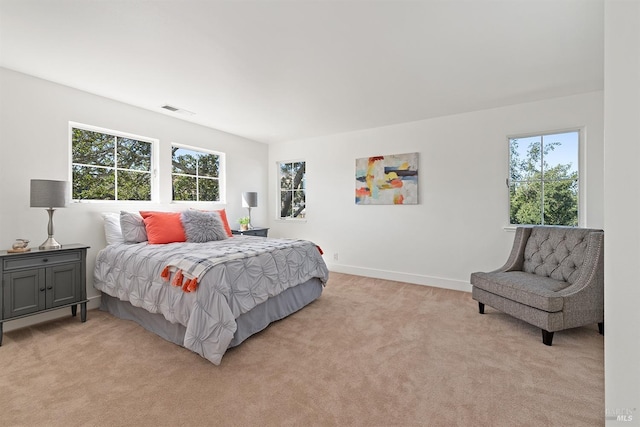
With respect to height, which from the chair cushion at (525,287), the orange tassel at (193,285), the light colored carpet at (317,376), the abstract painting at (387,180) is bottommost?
the light colored carpet at (317,376)

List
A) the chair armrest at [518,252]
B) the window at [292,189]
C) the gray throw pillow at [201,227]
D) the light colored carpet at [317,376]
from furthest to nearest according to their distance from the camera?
the window at [292,189], the gray throw pillow at [201,227], the chair armrest at [518,252], the light colored carpet at [317,376]

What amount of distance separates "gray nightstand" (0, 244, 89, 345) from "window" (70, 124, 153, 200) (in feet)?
2.75

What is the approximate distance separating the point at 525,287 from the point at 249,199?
3.99 m

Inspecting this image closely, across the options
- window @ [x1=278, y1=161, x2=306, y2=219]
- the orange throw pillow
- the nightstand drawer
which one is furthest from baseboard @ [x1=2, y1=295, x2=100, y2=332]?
window @ [x1=278, y1=161, x2=306, y2=219]

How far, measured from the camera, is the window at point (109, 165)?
3.22m

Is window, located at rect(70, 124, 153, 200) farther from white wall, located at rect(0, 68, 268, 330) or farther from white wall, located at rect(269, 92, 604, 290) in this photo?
white wall, located at rect(269, 92, 604, 290)

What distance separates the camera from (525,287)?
249 cm

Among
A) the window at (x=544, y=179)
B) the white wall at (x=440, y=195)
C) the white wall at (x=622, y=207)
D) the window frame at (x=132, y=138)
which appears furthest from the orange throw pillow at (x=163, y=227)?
the window at (x=544, y=179)

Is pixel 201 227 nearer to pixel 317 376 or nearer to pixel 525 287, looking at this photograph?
pixel 317 376

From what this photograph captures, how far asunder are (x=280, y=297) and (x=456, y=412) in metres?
1.76

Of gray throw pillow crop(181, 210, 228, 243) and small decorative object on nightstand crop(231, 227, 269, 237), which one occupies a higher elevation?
gray throw pillow crop(181, 210, 228, 243)

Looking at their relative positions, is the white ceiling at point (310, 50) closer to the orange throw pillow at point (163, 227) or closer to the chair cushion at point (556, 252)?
the orange throw pillow at point (163, 227)

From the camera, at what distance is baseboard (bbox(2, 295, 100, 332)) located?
2645mm

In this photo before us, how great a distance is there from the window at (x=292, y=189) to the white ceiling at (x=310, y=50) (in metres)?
2.02
